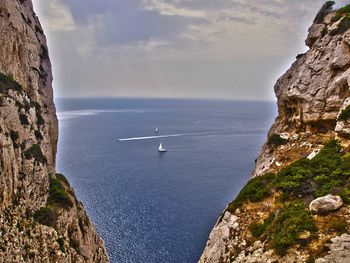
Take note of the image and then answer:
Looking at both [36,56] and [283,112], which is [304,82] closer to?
[283,112]

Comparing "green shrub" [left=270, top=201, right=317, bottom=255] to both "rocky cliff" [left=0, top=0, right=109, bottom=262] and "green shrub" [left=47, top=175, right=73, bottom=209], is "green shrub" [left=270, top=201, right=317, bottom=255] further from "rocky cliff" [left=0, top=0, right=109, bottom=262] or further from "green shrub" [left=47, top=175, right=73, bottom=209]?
"green shrub" [left=47, top=175, right=73, bottom=209]

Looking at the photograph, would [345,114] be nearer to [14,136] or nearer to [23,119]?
[14,136]

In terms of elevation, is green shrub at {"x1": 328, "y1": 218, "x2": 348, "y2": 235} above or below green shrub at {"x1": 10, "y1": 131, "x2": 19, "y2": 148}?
below

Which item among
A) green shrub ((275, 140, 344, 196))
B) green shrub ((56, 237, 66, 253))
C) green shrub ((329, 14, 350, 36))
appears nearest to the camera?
green shrub ((275, 140, 344, 196))

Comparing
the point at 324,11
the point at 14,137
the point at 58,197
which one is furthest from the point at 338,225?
the point at 58,197

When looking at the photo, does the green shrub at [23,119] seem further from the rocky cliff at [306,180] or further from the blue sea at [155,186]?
the blue sea at [155,186]

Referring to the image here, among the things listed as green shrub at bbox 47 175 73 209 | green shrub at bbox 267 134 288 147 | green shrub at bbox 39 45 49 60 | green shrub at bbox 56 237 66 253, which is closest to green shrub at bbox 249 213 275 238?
green shrub at bbox 267 134 288 147

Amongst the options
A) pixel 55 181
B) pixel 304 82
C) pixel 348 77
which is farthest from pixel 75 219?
pixel 348 77
